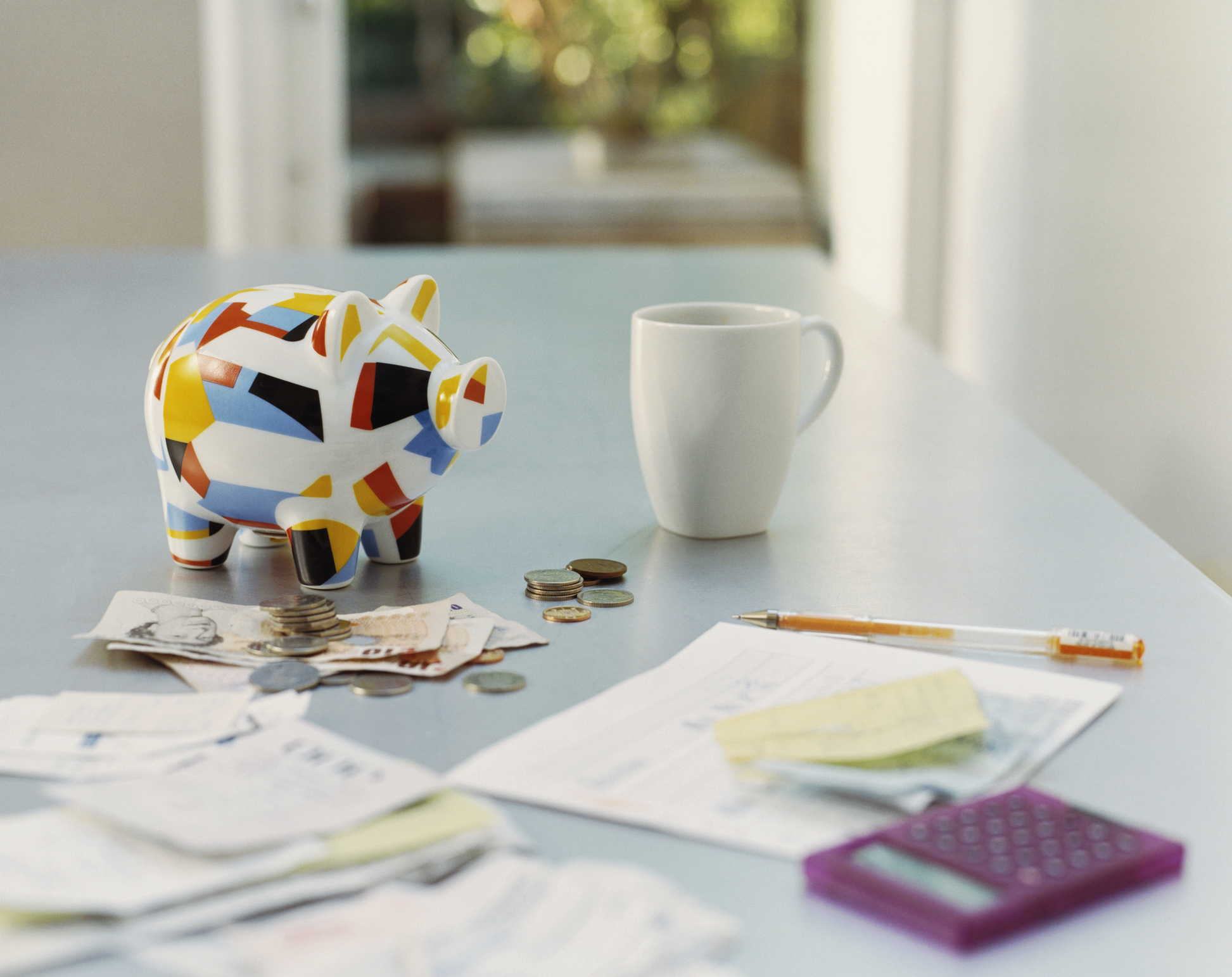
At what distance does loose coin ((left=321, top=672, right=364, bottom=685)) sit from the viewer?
58 cm

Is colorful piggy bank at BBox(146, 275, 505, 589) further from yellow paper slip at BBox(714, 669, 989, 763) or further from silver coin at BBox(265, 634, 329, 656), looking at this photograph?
yellow paper slip at BBox(714, 669, 989, 763)

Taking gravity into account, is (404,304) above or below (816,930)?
above

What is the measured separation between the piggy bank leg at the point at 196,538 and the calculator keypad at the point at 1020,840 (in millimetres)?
442

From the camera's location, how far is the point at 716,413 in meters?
0.76

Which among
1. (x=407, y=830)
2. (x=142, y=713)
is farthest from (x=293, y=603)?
(x=407, y=830)

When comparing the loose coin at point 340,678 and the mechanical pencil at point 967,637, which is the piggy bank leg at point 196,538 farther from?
the mechanical pencil at point 967,637

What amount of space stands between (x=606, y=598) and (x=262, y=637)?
18 centimetres

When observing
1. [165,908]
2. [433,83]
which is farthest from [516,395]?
[433,83]

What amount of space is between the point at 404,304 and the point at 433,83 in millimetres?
5397

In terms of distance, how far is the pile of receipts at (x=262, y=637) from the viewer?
592 mm

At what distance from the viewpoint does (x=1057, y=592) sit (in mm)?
705

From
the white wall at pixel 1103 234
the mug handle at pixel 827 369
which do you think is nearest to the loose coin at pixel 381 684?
the mug handle at pixel 827 369

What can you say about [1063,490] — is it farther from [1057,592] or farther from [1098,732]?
[1098,732]

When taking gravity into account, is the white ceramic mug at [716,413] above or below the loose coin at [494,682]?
above
